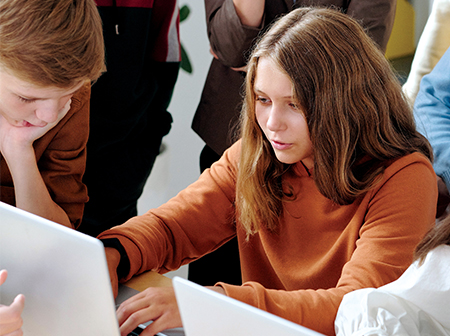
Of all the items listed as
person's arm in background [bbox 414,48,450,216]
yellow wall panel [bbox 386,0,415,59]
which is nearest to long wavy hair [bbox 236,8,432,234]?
person's arm in background [bbox 414,48,450,216]

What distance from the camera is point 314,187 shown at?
1.08m

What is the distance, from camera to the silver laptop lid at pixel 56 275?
62cm

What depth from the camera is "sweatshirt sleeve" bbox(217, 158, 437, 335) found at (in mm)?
832

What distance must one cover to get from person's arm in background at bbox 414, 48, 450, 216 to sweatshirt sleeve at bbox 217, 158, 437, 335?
23 cm

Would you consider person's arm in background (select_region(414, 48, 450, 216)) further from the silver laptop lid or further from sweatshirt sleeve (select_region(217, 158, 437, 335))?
the silver laptop lid

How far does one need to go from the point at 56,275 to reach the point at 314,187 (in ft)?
2.03

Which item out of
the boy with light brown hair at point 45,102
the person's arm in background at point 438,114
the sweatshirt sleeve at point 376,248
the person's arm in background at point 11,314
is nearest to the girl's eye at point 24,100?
the boy with light brown hair at point 45,102

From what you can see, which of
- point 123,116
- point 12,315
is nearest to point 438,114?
point 123,116

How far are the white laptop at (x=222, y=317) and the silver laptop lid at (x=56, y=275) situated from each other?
111 mm

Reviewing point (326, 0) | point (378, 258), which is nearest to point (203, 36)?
point (326, 0)

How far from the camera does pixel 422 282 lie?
0.71 m

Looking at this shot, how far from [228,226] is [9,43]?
2.11 feet

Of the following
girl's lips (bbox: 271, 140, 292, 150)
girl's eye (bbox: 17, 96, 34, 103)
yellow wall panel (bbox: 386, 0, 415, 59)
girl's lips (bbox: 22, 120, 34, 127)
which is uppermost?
girl's eye (bbox: 17, 96, 34, 103)

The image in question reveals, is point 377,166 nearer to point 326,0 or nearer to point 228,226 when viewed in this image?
point 228,226
